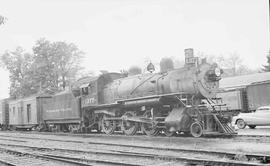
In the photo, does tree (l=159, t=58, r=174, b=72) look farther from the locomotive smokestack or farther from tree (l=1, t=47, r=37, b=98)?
tree (l=1, t=47, r=37, b=98)

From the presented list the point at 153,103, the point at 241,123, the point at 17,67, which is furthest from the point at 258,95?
the point at 17,67

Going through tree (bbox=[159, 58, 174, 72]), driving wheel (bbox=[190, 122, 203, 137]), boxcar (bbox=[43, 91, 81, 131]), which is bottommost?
driving wheel (bbox=[190, 122, 203, 137])

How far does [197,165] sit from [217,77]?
308 inches

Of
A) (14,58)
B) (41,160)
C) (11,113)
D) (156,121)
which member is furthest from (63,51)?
(41,160)

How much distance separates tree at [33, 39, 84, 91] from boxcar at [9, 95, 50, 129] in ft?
52.0

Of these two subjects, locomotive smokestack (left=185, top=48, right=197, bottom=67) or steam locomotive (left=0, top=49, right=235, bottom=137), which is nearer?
steam locomotive (left=0, top=49, right=235, bottom=137)

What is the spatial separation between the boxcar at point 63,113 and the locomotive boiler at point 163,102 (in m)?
1.57

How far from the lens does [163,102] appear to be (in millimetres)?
14445

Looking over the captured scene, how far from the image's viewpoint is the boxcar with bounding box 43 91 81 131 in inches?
757

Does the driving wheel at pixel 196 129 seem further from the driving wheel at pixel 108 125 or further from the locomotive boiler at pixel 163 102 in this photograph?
the driving wheel at pixel 108 125

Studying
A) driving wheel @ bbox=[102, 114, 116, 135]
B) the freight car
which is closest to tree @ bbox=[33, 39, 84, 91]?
the freight car

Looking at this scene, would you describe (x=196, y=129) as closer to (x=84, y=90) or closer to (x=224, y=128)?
(x=224, y=128)

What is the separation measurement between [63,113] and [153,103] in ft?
25.3

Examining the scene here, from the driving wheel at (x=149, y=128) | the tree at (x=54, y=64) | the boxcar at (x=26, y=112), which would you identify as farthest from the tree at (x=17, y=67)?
the driving wheel at (x=149, y=128)
